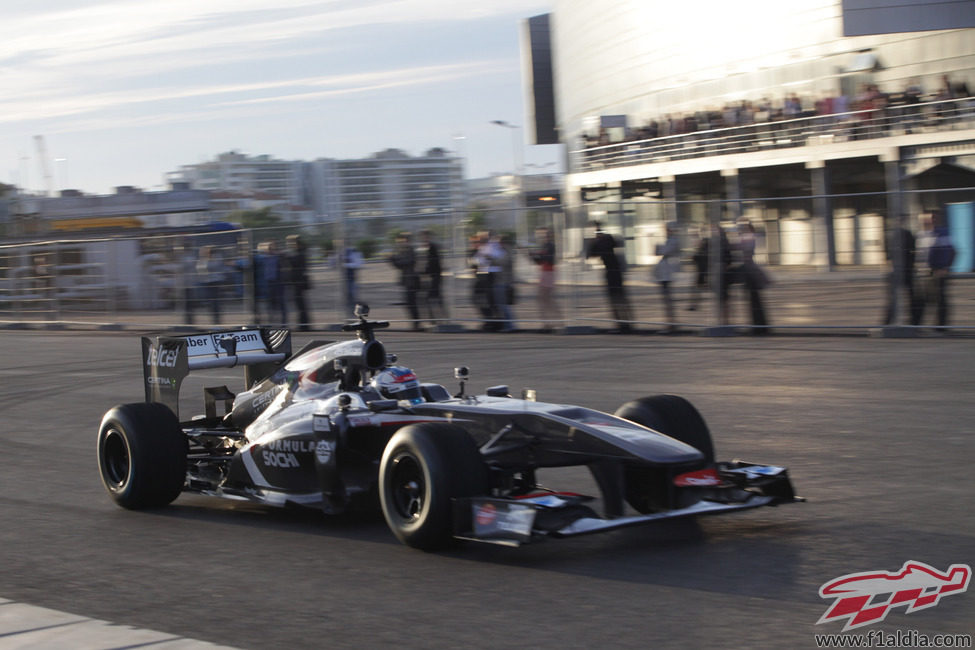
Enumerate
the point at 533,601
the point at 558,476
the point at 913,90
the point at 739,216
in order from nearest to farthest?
the point at 533,601 < the point at 558,476 < the point at 739,216 < the point at 913,90

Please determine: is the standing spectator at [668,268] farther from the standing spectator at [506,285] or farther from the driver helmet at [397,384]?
the driver helmet at [397,384]

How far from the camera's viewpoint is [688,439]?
21.3 ft

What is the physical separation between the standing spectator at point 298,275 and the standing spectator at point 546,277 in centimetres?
464

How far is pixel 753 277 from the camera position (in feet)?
52.7

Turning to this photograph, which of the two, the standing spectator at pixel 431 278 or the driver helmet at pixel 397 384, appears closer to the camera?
the driver helmet at pixel 397 384

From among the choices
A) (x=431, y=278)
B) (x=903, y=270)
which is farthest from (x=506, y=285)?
(x=903, y=270)

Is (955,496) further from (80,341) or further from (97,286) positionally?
(97,286)

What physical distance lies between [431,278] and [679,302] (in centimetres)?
443

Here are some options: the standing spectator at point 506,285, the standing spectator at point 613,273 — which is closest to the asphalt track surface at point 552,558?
the standing spectator at point 613,273

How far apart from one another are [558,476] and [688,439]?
59.7 inches

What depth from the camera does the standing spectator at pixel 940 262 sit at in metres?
14.6

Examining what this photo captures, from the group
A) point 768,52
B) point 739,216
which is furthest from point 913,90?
point 739,216

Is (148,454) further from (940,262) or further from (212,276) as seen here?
(212,276)

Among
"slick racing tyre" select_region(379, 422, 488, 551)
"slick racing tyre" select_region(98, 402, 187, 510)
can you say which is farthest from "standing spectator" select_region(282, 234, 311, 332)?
"slick racing tyre" select_region(379, 422, 488, 551)
